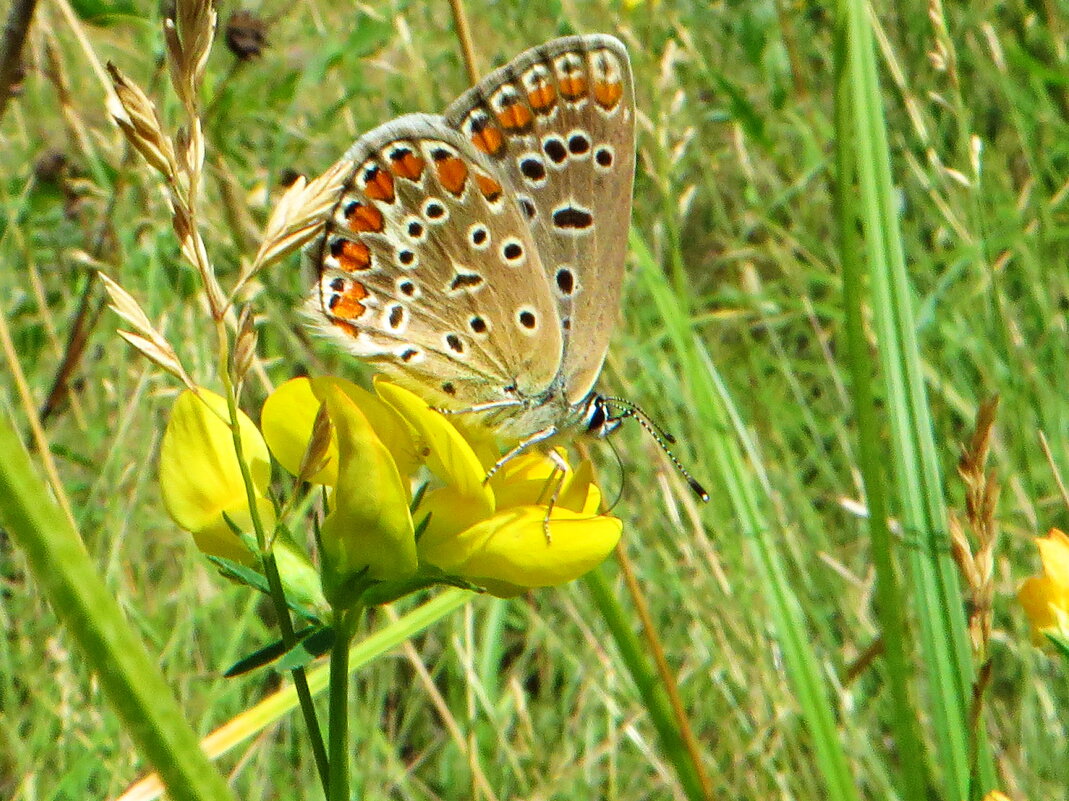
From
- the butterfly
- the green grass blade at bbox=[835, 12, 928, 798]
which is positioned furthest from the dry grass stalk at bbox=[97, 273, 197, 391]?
the green grass blade at bbox=[835, 12, 928, 798]

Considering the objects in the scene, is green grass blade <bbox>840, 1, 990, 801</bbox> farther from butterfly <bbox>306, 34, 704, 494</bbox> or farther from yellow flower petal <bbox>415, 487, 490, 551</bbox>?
yellow flower petal <bbox>415, 487, 490, 551</bbox>

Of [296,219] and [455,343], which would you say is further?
[455,343]

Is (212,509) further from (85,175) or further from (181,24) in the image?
(85,175)

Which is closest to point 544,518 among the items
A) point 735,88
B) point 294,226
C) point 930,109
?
point 294,226

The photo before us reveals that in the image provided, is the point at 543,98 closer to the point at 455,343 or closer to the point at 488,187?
the point at 488,187

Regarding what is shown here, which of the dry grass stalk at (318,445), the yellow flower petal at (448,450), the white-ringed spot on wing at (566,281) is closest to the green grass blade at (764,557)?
the white-ringed spot on wing at (566,281)

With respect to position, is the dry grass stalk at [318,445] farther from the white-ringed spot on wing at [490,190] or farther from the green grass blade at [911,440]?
the green grass blade at [911,440]

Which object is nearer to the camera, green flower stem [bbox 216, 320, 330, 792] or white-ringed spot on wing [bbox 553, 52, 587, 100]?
green flower stem [bbox 216, 320, 330, 792]

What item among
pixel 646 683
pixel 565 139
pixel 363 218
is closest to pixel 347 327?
pixel 363 218
